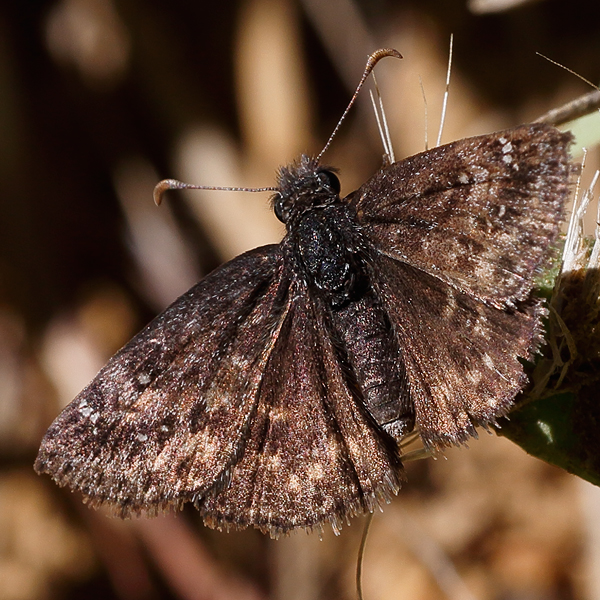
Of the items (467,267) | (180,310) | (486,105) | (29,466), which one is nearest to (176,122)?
(486,105)

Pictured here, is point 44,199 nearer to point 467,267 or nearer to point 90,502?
point 90,502

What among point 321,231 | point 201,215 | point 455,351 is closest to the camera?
point 455,351

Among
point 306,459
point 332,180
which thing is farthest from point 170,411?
point 332,180

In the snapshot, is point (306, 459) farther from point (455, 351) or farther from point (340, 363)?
point (455, 351)

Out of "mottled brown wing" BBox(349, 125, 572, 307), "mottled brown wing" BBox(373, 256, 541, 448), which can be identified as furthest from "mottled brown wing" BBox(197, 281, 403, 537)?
"mottled brown wing" BBox(349, 125, 572, 307)

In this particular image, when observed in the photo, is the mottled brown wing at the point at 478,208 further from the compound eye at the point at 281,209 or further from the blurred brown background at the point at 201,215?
the blurred brown background at the point at 201,215

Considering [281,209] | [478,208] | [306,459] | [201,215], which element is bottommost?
[201,215]

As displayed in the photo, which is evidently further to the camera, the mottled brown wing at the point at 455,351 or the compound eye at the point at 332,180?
the compound eye at the point at 332,180

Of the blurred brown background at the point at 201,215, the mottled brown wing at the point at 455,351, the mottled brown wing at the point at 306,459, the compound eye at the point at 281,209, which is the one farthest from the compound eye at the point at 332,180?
the blurred brown background at the point at 201,215
